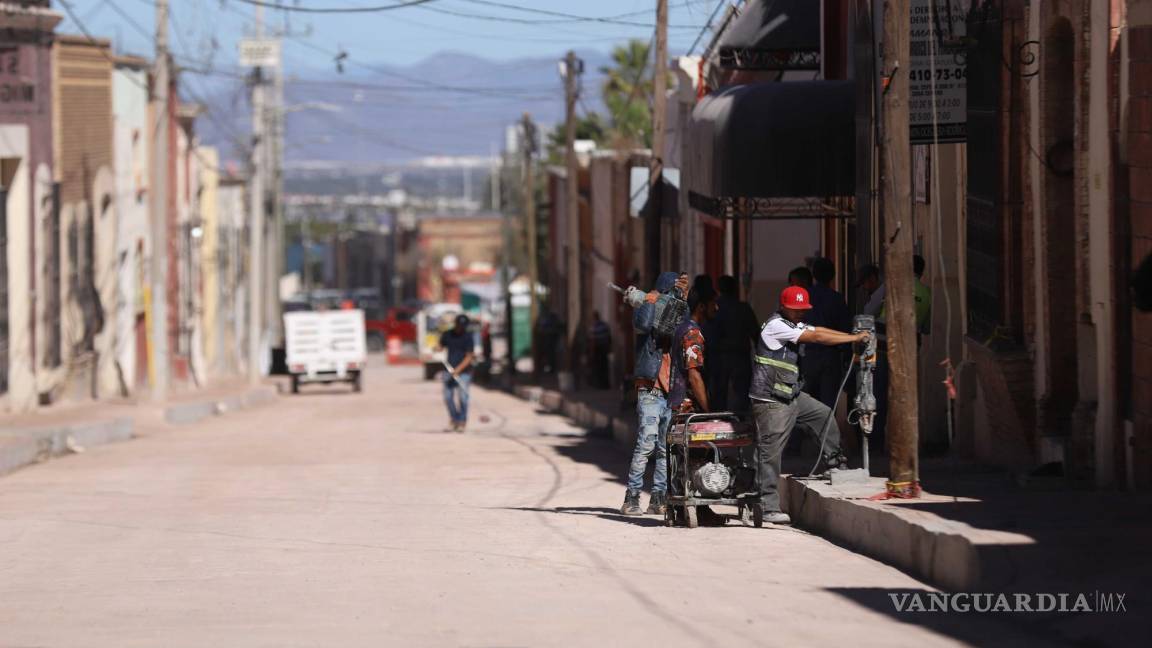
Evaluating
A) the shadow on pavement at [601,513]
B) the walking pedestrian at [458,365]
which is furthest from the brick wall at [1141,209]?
the walking pedestrian at [458,365]

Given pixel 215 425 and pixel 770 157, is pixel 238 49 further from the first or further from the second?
pixel 770 157

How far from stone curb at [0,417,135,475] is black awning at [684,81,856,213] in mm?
8864

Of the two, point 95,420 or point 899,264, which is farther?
point 95,420

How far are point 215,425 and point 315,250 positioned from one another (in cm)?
13509

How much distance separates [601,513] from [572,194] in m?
29.7

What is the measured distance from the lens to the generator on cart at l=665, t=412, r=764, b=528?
13922 mm

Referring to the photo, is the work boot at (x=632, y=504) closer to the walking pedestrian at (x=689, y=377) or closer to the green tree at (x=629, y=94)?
the walking pedestrian at (x=689, y=377)

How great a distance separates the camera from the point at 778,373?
45.0 feet

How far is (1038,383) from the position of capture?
15.8 m

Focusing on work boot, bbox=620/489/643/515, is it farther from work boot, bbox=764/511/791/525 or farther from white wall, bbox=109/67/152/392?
white wall, bbox=109/67/152/392

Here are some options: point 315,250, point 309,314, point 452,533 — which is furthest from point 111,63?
point 315,250

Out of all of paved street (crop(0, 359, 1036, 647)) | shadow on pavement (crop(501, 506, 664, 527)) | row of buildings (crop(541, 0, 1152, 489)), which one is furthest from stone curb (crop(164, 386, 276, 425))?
shadow on pavement (crop(501, 506, 664, 527))

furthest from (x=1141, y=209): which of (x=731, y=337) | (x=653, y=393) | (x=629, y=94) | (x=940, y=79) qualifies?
(x=629, y=94)

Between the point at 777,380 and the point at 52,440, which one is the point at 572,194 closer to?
the point at 52,440
